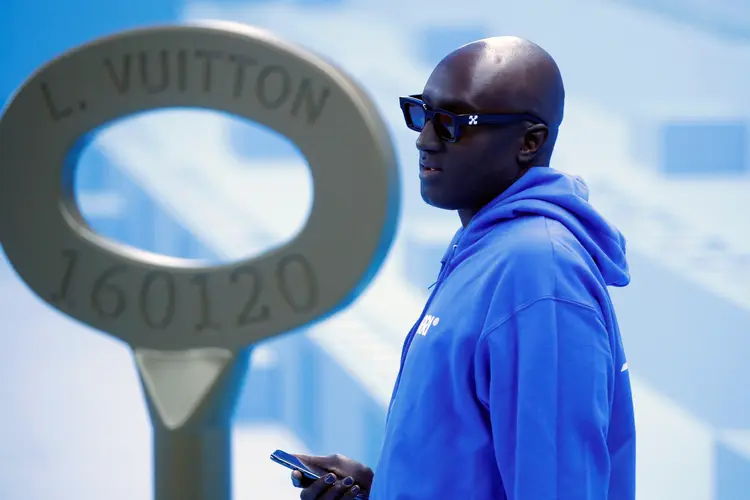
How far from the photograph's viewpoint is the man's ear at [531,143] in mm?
1279

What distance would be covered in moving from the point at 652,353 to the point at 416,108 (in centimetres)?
237

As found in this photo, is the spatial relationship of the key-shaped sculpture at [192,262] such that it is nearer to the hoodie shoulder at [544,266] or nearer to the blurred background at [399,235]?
the blurred background at [399,235]

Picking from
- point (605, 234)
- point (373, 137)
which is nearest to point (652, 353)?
point (373, 137)

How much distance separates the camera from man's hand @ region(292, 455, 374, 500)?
1423mm

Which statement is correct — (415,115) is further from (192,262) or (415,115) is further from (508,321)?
(192,262)

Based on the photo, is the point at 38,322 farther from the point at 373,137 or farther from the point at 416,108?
the point at 416,108

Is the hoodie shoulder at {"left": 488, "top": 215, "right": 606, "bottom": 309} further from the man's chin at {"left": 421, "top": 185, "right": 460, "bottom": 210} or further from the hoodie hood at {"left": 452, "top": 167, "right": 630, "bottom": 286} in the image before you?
the man's chin at {"left": 421, "top": 185, "right": 460, "bottom": 210}

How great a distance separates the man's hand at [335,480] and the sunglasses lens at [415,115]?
0.49m

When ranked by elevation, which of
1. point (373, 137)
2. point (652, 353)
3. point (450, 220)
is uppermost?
point (373, 137)

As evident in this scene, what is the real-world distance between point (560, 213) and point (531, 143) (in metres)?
0.12

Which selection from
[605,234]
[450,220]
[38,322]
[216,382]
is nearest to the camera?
[605,234]

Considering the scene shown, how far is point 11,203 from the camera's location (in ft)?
8.72

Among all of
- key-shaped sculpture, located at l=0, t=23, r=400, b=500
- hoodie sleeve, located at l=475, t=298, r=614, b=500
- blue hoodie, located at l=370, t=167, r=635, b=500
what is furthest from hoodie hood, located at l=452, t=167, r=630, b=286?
key-shaped sculpture, located at l=0, t=23, r=400, b=500

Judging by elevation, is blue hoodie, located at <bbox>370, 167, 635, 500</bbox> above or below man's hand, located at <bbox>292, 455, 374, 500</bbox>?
above
